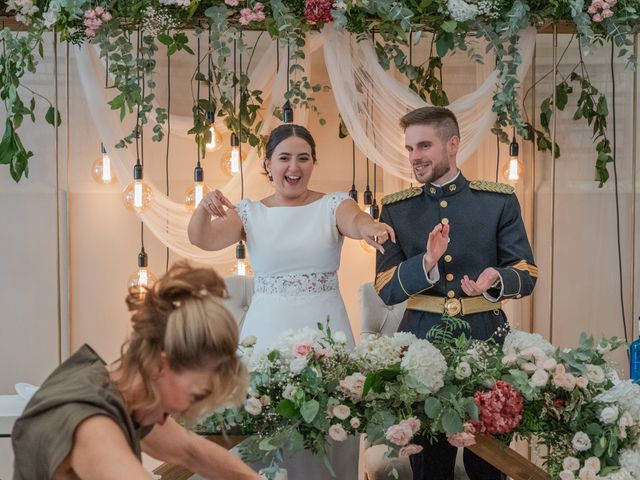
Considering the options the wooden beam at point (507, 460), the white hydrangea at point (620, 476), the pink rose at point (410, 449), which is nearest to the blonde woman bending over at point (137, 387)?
the pink rose at point (410, 449)

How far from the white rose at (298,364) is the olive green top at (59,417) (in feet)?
2.65

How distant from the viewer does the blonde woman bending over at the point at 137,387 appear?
4.50 ft

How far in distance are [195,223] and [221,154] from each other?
56.4 inches

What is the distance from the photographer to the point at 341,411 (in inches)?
87.6

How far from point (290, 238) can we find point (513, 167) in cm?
142

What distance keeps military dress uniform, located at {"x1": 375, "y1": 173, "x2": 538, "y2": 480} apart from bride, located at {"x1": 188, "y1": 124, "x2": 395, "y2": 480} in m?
0.18

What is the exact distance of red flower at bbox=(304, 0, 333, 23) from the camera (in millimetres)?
3309

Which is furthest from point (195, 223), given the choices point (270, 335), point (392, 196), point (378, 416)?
point (378, 416)

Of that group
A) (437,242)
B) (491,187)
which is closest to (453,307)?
(437,242)

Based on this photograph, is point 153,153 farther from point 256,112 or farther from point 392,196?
point 392,196

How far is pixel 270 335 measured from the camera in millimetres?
3184

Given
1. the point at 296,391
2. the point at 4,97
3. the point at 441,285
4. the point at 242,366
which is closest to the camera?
the point at 242,366

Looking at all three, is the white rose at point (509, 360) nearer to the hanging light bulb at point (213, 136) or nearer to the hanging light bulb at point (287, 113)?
the hanging light bulb at point (287, 113)

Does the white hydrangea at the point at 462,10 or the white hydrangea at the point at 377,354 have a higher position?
the white hydrangea at the point at 462,10
